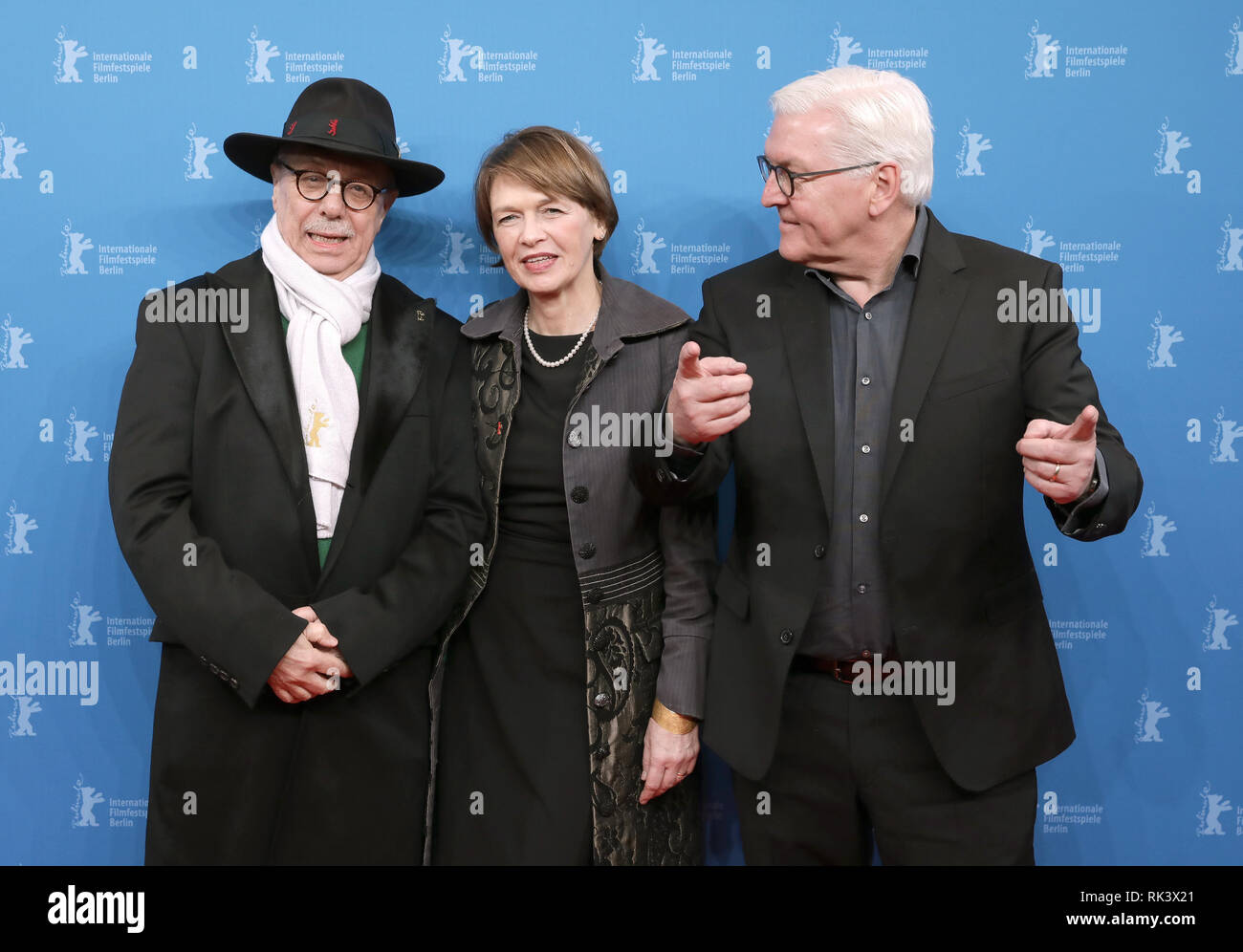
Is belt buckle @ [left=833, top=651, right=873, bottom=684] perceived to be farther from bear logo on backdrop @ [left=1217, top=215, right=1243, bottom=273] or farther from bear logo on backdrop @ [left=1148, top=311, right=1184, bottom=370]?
bear logo on backdrop @ [left=1217, top=215, right=1243, bottom=273]

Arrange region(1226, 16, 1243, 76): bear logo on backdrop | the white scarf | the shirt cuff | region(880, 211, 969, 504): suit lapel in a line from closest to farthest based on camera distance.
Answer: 1. the shirt cuff
2. region(880, 211, 969, 504): suit lapel
3. the white scarf
4. region(1226, 16, 1243, 76): bear logo on backdrop

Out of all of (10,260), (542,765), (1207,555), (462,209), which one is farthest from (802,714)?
(10,260)

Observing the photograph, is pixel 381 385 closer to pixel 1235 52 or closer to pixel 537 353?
pixel 537 353

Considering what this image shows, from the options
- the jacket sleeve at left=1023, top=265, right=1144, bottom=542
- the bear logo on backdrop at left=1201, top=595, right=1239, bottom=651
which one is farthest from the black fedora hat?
the bear logo on backdrop at left=1201, top=595, right=1239, bottom=651

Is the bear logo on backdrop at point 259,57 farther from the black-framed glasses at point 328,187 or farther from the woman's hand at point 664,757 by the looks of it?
the woman's hand at point 664,757

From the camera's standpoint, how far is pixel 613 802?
94.0 inches

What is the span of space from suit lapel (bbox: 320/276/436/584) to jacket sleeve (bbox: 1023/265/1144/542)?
1335mm

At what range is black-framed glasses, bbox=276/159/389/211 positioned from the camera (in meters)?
2.43

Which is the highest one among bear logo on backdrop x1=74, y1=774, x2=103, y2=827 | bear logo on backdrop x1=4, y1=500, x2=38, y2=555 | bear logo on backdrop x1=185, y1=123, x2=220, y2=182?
bear logo on backdrop x1=185, y1=123, x2=220, y2=182

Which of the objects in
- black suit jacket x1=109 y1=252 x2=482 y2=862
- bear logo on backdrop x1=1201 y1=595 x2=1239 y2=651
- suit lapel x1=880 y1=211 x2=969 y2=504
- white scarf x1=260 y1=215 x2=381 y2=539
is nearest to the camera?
suit lapel x1=880 y1=211 x2=969 y2=504

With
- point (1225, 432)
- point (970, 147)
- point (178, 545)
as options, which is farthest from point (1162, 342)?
point (178, 545)

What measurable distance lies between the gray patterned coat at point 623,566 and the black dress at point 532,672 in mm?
34

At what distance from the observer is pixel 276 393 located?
91.6 inches

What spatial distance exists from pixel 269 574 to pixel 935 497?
1.42 metres
